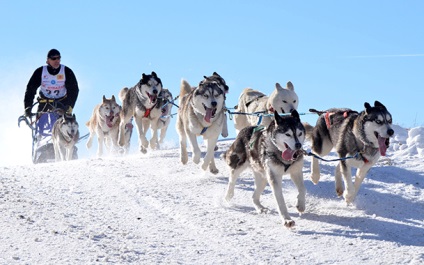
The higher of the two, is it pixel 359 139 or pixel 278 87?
pixel 278 87

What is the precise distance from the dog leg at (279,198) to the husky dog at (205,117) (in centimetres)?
219

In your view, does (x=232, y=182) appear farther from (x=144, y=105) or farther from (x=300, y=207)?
(x=144, y=105)

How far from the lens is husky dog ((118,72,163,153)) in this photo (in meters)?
10.7

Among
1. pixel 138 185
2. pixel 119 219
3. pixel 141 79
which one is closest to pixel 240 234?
pixel 119 219

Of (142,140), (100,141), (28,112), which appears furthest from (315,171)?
(100,141)

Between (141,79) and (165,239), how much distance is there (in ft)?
19.1

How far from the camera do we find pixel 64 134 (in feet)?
42.7

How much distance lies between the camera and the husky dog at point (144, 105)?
10719 millimetres

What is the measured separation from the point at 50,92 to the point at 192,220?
7567mm

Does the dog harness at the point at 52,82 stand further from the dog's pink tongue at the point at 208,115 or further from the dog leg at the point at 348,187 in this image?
the dog leg at the point at 348,187

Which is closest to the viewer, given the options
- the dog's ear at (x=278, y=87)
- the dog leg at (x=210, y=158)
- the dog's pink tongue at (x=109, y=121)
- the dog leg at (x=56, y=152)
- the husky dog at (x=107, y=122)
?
the dog leg at (x=210, y=158)

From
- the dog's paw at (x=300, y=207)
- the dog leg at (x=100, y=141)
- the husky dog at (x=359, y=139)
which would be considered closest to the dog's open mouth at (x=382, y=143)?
the husky dog at (x=359, y=139)

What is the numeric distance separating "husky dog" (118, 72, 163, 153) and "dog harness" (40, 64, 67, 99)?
1972mm

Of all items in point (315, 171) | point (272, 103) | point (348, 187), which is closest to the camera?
point (348, 187)
